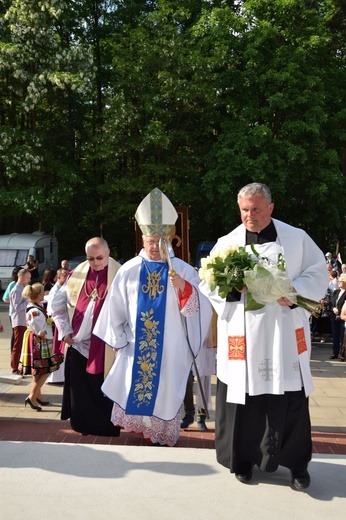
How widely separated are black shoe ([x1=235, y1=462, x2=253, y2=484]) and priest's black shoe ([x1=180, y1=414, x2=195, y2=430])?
8.28ft

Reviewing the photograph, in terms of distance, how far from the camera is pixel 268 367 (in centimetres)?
450

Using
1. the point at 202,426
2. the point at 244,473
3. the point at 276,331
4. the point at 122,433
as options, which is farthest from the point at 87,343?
the point at 276,331

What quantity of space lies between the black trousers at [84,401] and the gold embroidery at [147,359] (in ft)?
1.92

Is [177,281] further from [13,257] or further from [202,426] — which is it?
[13,257]

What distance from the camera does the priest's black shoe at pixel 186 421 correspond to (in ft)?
23.3

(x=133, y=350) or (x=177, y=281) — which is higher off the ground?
(x=177, y=281)

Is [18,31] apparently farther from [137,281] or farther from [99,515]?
[99,515]

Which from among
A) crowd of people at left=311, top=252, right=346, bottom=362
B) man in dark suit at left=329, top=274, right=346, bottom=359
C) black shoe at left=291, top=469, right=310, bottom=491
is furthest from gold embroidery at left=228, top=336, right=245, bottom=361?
man in dark suit at left=329, top=274, right=346, bottom=359

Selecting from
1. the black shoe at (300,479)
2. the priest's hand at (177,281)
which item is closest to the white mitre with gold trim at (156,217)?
the priest's hand at (177,281)

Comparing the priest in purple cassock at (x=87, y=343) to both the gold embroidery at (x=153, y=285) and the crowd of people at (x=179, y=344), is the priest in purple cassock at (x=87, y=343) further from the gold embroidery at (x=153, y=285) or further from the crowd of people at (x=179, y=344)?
the gold embroidery at (x=153, y=285)

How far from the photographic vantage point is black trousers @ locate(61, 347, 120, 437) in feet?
21.1

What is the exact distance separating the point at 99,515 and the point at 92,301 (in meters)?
2.90

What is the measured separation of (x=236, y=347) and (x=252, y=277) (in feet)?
1.85

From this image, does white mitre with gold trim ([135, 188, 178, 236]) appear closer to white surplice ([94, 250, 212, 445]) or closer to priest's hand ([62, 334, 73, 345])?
white surplice ([94, 250, 212, 445])
